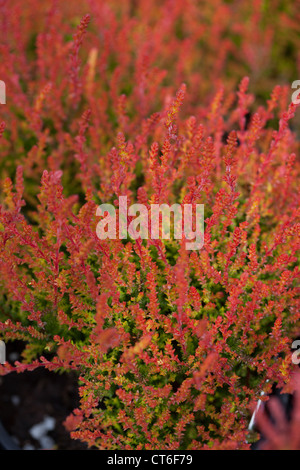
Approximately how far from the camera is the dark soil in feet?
5.56

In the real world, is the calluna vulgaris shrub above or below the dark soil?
above

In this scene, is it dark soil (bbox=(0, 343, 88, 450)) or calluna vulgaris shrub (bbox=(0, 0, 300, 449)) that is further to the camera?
dark soil (bbox=(0, 343, 88, 450))

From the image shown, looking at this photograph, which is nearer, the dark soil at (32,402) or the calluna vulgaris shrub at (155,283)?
the calluna vulgaris shrub at (155,283)

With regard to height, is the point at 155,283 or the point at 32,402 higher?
the point at 155,283

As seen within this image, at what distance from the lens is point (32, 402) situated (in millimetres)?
1813

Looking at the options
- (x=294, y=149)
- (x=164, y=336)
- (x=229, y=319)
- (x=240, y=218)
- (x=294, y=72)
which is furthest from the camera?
(x=294, y=72)

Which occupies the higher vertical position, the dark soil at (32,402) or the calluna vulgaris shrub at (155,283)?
the calluna vulgaris shrub at (155,283)

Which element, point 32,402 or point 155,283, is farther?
point 32,402

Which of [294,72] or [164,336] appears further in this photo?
[294,72]

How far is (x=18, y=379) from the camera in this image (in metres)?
1.89

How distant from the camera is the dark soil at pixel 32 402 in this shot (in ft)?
5.56
